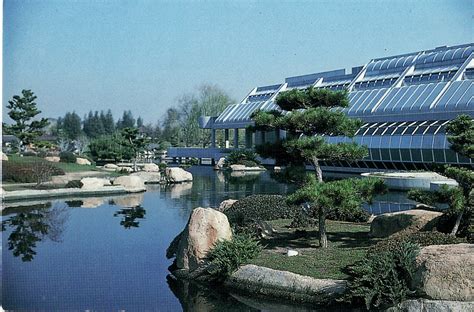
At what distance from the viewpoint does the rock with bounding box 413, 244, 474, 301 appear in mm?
8406

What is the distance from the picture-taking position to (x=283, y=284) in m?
10.1

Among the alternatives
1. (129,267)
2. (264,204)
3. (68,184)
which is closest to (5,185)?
(68,184)

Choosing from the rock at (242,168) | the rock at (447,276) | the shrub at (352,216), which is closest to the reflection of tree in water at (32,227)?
Result: the shrub at (352,216)

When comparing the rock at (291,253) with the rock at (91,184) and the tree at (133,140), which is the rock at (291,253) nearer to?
the rock at (91,184)

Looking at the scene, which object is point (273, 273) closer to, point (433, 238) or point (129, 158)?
point (433, 238)

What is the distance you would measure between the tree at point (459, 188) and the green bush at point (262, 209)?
17.5 ft

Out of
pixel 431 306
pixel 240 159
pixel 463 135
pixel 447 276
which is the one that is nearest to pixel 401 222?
pixel 463 135

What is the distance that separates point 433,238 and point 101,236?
27.9 ft

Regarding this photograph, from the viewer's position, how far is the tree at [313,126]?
12.8 m

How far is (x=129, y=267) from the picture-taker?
12344 mm

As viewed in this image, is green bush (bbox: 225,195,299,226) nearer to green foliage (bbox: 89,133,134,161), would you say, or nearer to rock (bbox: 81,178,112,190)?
rock (bbox: 81,178,112,190)

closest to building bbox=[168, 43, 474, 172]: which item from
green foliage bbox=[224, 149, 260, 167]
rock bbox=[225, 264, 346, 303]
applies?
green foliage bbox=[224, 149, 260, 167]

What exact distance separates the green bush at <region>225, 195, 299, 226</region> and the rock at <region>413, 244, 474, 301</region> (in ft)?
26.0

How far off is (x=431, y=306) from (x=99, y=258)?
719cm
